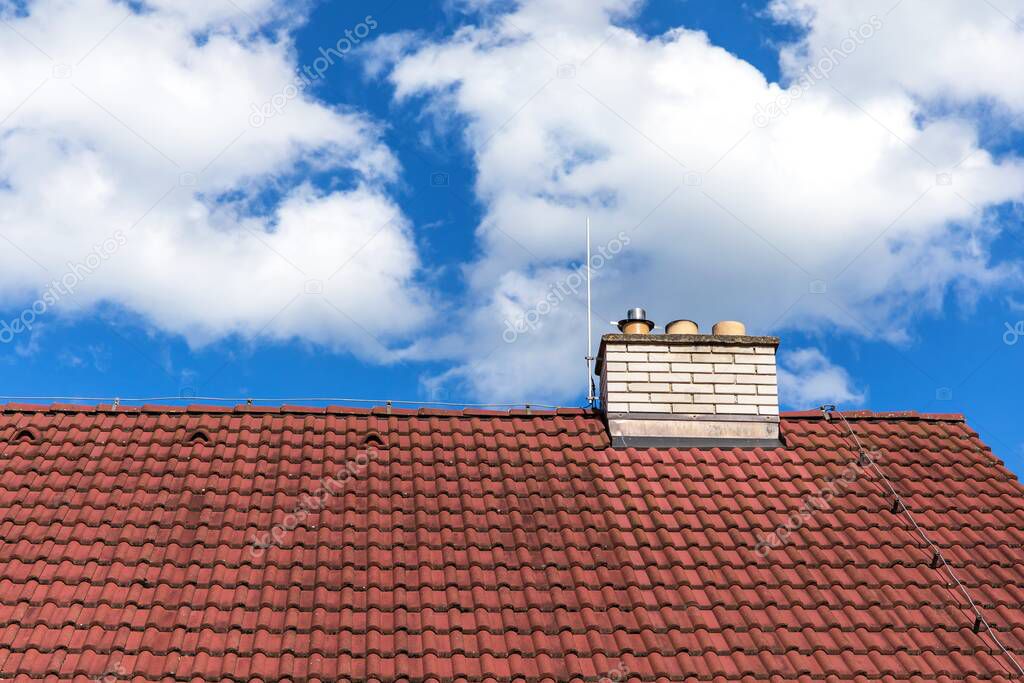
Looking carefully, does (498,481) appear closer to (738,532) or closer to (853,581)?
(738,532)

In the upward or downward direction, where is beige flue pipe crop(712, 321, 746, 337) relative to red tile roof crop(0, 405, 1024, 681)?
upward

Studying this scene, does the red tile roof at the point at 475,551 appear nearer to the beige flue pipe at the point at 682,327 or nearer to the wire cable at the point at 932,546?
the wire cable at the point at 932,546

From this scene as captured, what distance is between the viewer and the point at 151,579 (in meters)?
8.57

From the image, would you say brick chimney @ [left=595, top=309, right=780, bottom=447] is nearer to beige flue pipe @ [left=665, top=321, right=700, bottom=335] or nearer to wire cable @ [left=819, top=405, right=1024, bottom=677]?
beige flue pipe @ [left=665, top=321, right=700, bottom=335]

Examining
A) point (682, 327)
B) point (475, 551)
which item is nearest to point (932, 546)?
point (682, 327)

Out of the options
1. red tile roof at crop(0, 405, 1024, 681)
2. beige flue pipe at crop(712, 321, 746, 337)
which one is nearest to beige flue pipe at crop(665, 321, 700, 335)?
beige flue pipe at crop(712, 321, 746, 337)

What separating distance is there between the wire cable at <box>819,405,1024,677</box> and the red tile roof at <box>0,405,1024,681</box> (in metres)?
0.09

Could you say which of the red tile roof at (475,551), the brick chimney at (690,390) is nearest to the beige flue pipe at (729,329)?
the brick chimney at (690,390)

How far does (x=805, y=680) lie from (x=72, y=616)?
233 inches

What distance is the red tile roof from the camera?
313 inches

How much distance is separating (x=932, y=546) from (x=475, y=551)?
4.37m

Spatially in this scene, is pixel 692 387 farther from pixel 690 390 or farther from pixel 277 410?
pixel 277 410

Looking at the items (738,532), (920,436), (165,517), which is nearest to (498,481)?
(738,532)

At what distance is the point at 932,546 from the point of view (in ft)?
31.2
